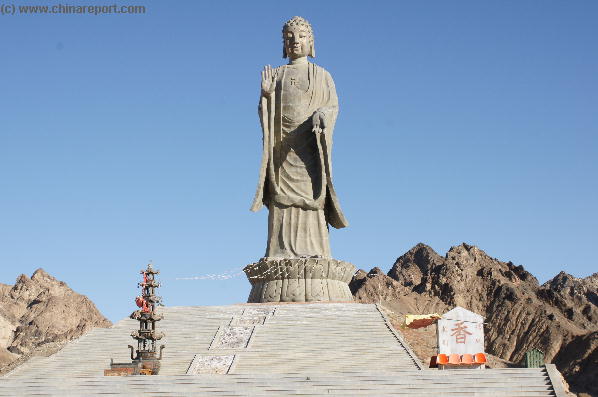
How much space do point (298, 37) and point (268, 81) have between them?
1.55 metres

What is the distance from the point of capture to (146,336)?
18953 mm

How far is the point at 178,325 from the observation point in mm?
21469

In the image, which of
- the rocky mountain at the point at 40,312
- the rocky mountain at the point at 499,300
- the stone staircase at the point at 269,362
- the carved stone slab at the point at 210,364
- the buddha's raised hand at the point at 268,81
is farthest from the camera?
the rocky mountain at the point at 40,312

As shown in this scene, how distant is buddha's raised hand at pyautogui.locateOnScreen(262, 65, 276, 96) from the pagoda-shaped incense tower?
6.61 meters

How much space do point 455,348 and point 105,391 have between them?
5715 mm

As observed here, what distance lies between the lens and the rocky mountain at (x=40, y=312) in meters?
50.7

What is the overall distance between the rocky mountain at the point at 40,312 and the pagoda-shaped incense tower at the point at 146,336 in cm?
2742

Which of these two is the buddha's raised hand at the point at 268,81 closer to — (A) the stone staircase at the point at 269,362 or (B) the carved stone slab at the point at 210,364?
(A) the stone staircase at the point at 269,362

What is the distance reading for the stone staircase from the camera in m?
16.6

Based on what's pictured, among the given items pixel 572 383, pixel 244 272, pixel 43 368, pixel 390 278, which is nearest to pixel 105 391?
pixel 43 368

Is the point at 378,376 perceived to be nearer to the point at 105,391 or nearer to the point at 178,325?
the point at 105,391

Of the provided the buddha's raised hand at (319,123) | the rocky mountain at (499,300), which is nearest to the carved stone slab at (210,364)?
the buddha's raised hand at (319,123)

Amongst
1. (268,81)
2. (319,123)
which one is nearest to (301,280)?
(319,123)

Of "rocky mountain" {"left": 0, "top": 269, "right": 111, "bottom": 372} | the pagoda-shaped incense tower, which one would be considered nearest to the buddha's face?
the pagoda-shaped incense tower
